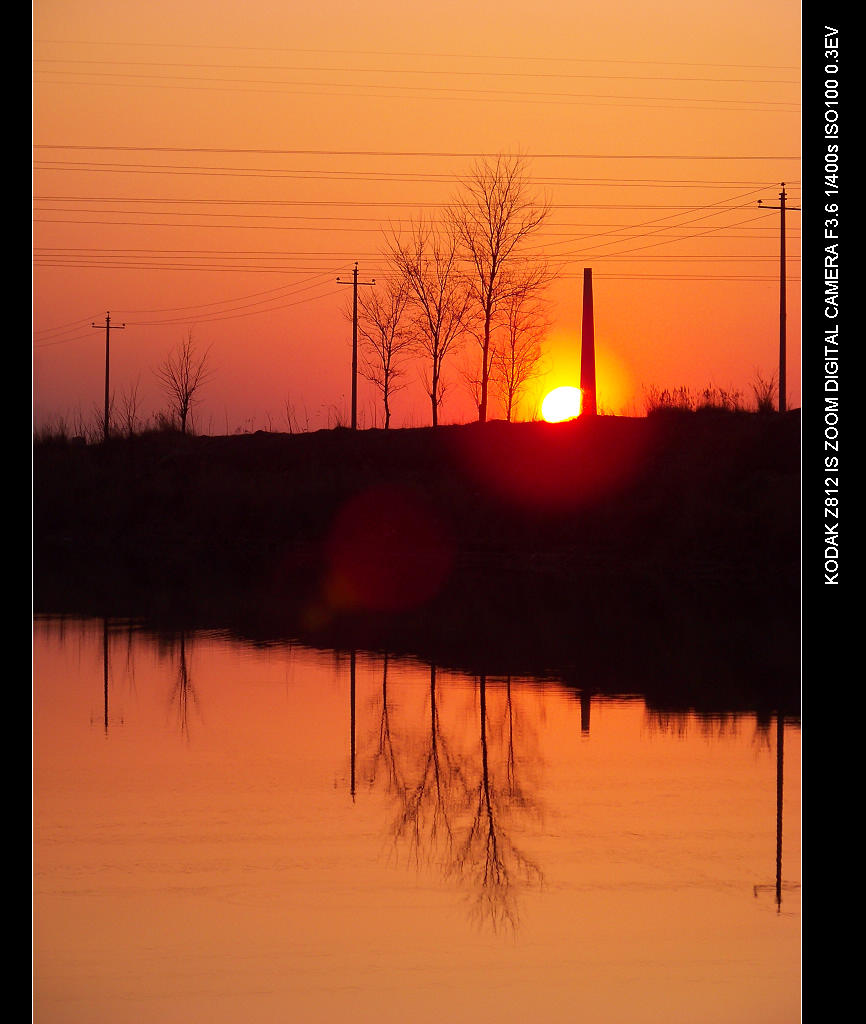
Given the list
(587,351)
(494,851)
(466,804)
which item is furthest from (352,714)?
(587,351)

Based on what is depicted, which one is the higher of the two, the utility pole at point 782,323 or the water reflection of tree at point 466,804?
the utility pole at point 782,323

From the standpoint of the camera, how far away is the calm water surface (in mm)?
6988

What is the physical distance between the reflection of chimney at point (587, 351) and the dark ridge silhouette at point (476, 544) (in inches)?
192

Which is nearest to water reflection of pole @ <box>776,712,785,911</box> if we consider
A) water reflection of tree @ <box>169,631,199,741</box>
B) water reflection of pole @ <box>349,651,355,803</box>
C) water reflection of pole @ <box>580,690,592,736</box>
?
water reflection of pole @ <box>580,690,592,736</box>

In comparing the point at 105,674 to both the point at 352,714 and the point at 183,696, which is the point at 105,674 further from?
the point at 352,714

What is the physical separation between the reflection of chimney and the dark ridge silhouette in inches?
192

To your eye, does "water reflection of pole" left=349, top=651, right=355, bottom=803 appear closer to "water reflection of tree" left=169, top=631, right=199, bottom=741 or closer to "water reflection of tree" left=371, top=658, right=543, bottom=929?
"water reflection of tree" left=371, top=658, right=543, bottom=929

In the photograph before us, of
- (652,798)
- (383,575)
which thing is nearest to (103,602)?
(383,575)

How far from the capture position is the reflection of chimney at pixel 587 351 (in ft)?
164

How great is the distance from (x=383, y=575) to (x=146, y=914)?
24582 mm

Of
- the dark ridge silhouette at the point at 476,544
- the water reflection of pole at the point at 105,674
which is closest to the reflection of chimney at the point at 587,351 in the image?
the dark ridge silhouette at the point at 476,544

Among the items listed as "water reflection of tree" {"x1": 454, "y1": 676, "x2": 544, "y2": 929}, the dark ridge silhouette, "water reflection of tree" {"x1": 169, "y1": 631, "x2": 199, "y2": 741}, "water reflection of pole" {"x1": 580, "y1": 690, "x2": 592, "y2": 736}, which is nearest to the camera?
"water reflection of tree" {"x1": 454, "y1": 676, "x2": 544, "y2": 929}

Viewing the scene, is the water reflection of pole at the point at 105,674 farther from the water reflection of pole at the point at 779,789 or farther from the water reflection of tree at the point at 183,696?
the water reflection of pole at the point at 779,789
